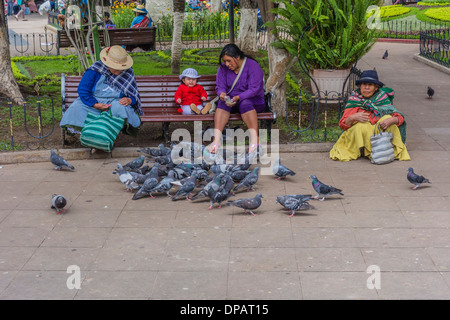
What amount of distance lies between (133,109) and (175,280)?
4306 millimetres

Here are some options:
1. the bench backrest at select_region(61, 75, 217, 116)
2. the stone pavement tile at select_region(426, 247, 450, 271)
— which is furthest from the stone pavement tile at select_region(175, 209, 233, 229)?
the bench backrest at select_region(61, 75, 217, 116)

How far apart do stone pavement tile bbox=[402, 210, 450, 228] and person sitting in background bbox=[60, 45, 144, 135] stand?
13.1ft

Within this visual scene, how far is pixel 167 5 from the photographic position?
24.7m

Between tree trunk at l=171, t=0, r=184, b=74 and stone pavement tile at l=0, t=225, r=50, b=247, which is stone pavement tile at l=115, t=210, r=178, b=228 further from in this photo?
tree trunk at l=171, t=0, r=184, b=74

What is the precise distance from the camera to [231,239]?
616 cm

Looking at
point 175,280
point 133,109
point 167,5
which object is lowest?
point 175,280

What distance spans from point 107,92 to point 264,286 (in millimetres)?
4659

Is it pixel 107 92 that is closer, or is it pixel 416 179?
pixel 416 179

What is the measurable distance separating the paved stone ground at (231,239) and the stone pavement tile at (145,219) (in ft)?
0.03

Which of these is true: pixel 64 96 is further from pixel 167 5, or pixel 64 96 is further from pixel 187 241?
pixel 167 5

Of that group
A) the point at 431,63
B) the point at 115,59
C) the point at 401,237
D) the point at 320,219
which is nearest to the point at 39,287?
the point at 320,219

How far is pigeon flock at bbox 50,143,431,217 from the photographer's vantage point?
22.3 feet

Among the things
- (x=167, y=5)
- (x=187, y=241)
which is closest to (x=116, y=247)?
(x=187, y=241)

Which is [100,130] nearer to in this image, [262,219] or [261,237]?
[262,219]
